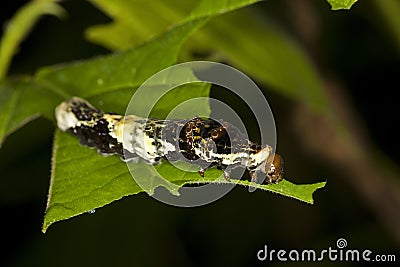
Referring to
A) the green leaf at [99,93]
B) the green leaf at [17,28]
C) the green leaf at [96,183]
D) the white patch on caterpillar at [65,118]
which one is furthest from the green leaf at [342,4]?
the green leaf at [17,28]

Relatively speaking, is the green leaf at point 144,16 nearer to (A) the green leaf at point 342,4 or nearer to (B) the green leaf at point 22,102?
(B) the green leaf at point 22,102

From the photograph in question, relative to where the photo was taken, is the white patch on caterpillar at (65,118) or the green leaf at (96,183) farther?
the white patch on caterpillar at (65,118)

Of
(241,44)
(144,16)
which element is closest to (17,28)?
(144,16)

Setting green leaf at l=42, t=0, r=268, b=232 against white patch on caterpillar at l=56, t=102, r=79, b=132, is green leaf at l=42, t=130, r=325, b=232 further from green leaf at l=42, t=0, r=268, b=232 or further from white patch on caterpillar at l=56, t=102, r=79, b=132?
white patch on caterpillar at l=56, t=102, r=79, b=132

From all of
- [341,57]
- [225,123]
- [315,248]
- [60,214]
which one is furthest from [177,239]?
[60,214]

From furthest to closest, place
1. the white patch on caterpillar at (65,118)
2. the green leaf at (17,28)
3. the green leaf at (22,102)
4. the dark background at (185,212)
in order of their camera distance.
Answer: the dark background at (185,212), the green leaf at (17,28), the green leaf at (22,102), the white patch on caterpillar at (65,118)

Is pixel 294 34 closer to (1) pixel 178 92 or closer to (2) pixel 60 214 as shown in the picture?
(1) pixel 178 92
